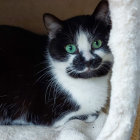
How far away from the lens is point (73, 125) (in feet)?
3.89

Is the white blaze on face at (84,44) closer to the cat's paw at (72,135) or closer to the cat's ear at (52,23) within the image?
the cat's ear at (52,23)

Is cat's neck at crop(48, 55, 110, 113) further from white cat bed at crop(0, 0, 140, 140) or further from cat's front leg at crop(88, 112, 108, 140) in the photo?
white cat bed at crop(0, 0, 140, 140)

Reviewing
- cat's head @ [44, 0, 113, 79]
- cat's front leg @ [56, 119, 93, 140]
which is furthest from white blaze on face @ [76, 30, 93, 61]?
cat's front leg @ [56, 119, 93, 140]

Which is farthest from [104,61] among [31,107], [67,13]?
[67,13]

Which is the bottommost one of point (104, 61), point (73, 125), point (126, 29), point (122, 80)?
point (73, 125)

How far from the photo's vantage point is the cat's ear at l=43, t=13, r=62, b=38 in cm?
122

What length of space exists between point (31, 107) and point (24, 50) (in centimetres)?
30

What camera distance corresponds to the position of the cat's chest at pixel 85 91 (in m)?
1.30

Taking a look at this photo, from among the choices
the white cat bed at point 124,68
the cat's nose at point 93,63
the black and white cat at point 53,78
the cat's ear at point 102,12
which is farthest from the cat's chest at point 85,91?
the white cat bed at point 124,68

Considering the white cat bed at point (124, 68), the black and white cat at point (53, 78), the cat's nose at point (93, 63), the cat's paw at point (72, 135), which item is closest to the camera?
the white cat bed at point (124, 68)

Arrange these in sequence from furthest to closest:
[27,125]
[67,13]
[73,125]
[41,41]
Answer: [67,13] < [41,41] < [27,125] < [73,125]

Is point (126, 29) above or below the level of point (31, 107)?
above

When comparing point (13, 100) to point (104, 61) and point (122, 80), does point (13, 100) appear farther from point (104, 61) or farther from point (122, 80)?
point (122, 80)

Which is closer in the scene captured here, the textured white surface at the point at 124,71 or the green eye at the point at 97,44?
the textured white surface at the point at 124,71
